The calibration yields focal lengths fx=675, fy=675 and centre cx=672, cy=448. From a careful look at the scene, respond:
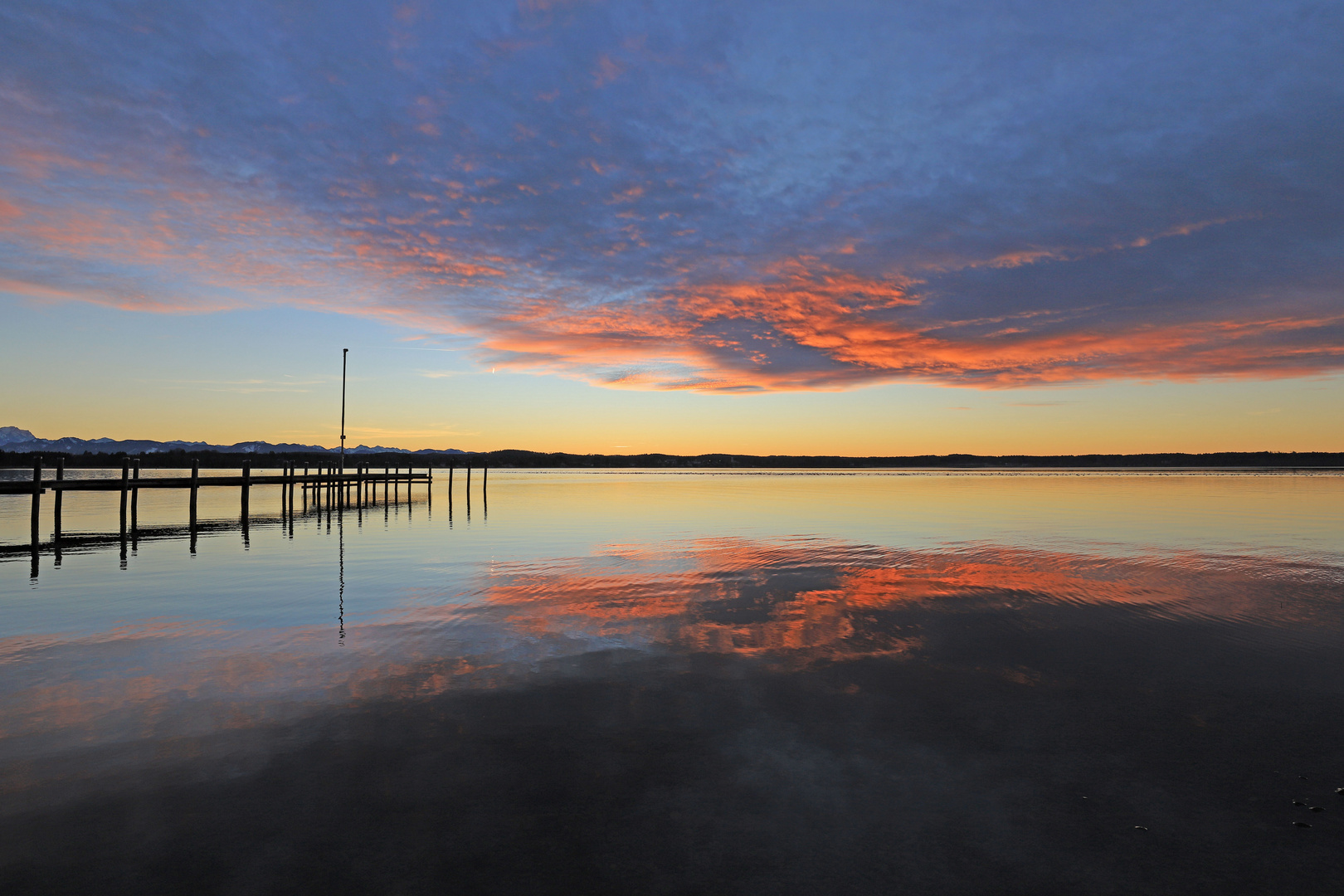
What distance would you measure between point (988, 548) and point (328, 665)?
20.1 meters

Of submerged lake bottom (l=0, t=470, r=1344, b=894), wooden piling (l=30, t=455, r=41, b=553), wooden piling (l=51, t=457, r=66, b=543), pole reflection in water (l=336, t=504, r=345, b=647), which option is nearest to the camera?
submerged lake bottom (l=0, t=470, r=1344, b=894)

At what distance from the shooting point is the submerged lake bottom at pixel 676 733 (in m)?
5.03

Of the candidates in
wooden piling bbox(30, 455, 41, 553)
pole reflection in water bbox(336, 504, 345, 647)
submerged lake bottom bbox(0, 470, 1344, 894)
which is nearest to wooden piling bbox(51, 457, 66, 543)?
wooden piling bbox(30, 455, 41, 553)

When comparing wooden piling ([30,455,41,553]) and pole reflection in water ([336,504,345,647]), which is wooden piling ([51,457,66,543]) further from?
pole reflection in water ([336,504,345,647])

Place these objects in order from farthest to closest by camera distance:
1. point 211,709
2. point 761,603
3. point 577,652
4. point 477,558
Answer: point 477,558
point 761,603
point 577,652
point 211,709

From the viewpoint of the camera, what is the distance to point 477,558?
70.9ft

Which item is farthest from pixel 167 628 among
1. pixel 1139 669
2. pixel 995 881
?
pixel 1139 669

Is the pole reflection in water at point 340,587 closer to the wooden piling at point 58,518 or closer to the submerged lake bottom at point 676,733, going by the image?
the submerged lake bottom at point 676,733

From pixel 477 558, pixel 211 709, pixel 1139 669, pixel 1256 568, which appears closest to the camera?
pixel 211 709

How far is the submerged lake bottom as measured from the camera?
16.5 ft

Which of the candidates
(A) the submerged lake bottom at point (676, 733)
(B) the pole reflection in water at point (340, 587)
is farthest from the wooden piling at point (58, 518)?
(A) the submerged lake bottom at point (676, 733)

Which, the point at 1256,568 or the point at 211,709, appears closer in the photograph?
the point at 211,709

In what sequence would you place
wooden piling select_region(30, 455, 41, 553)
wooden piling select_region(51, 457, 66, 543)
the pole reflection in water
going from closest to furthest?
the pole reflection in water, wooden piling select_region(30, 455, 41, 553), wooden piling select_region(51, 457, 66, 543)

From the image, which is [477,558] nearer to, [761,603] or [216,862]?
[761,603]
